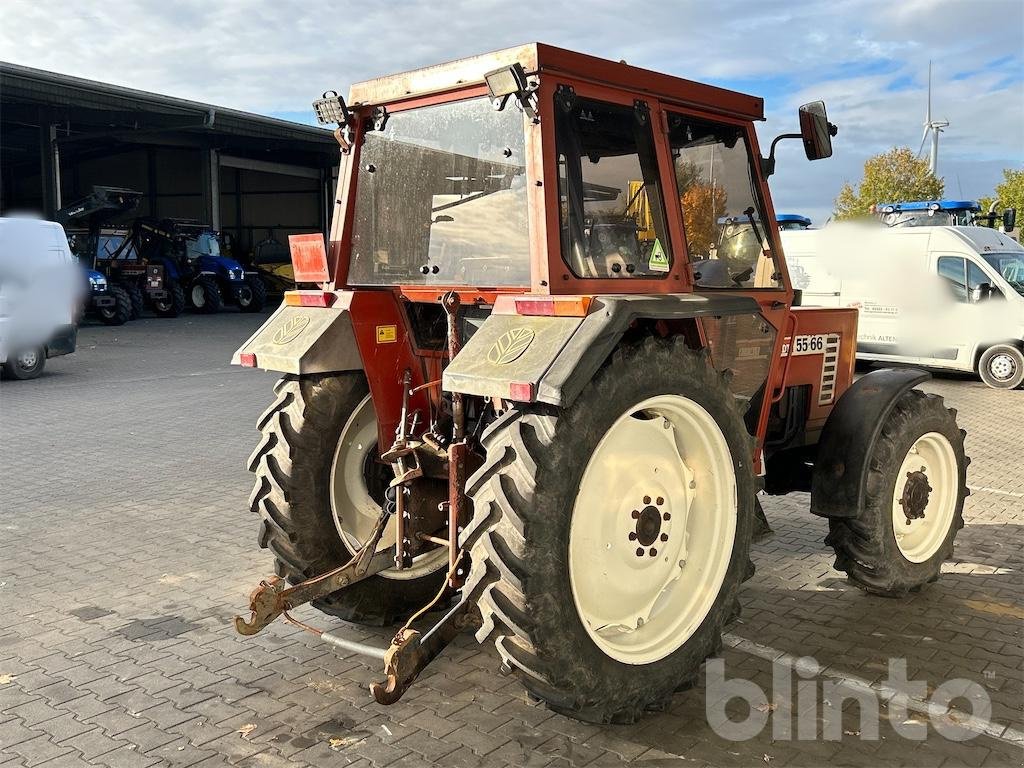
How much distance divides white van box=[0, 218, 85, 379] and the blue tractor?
12026mm

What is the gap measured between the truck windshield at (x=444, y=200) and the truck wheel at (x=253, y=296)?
82.2 feet

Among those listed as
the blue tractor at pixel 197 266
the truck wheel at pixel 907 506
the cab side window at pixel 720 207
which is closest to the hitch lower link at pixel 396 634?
the cab side window at pixel 720 207

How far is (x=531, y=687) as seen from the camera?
330 centimetres

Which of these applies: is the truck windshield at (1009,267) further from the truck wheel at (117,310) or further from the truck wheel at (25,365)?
the truck wheel at (117,310)

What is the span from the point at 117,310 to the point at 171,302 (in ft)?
8.82

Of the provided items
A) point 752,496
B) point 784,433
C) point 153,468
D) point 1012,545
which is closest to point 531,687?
point 752,496

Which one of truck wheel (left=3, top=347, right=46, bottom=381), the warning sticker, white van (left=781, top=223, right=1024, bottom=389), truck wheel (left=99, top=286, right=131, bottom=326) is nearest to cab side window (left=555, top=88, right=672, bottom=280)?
the warning sticker

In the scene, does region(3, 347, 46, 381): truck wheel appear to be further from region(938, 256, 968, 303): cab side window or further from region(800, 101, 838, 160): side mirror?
region(938, 256, 968, 303): cab side window

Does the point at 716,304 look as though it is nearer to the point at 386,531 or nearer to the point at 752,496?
the point at 752,496

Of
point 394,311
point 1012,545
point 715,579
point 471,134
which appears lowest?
point 1012,545

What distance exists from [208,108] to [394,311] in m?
25.5

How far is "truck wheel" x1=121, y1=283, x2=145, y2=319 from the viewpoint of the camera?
957 inches

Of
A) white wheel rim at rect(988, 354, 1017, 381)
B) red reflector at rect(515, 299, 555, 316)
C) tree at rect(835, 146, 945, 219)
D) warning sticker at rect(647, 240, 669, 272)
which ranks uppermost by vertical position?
tree at rect(835, 146, 945, 219)

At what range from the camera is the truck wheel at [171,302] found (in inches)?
1009
